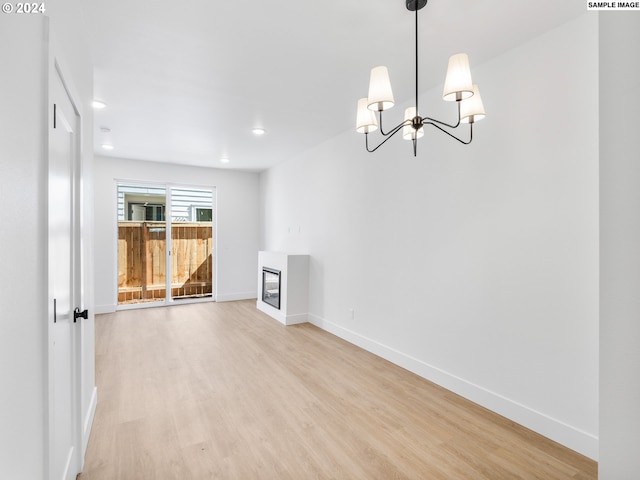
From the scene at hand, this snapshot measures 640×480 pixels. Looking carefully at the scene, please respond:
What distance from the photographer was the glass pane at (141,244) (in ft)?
19.5

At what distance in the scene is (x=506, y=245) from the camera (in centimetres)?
246

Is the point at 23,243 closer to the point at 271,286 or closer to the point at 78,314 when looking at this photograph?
the point at 78,314

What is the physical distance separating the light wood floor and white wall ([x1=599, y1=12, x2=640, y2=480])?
4.96ft

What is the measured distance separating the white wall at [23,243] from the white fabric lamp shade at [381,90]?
138 centimetres

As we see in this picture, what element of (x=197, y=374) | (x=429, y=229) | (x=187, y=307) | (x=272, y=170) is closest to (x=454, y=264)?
(x=429, y=229)

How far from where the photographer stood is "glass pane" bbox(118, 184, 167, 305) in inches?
233

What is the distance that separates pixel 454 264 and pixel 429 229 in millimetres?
420

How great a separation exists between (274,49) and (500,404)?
3.17 metres

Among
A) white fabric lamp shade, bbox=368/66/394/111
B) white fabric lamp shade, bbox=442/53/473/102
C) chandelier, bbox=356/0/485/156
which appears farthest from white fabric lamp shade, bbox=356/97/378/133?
white fabric lamp shade, bbox=442/53/473/102

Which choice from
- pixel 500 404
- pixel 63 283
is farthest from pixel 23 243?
pixel 500 404

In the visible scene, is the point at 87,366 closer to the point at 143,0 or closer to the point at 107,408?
the point at 107,408

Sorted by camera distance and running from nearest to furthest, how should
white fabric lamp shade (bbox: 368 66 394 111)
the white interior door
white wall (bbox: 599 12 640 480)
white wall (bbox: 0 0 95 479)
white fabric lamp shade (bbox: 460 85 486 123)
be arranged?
Answer: white wall (bbox: 599 12 640 480) < white wall (bbox: 0 0 95 479) < the white interior door < white fabric lamp shade (bbox: 368 66 394 111) < white fabric lamp shade (bbox: 460 85 486 123)

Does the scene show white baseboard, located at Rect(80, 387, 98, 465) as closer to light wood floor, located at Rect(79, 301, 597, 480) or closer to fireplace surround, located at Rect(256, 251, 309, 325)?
light wood floor, located at Rect(79, 301, 597, 480)

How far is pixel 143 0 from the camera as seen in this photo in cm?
191
